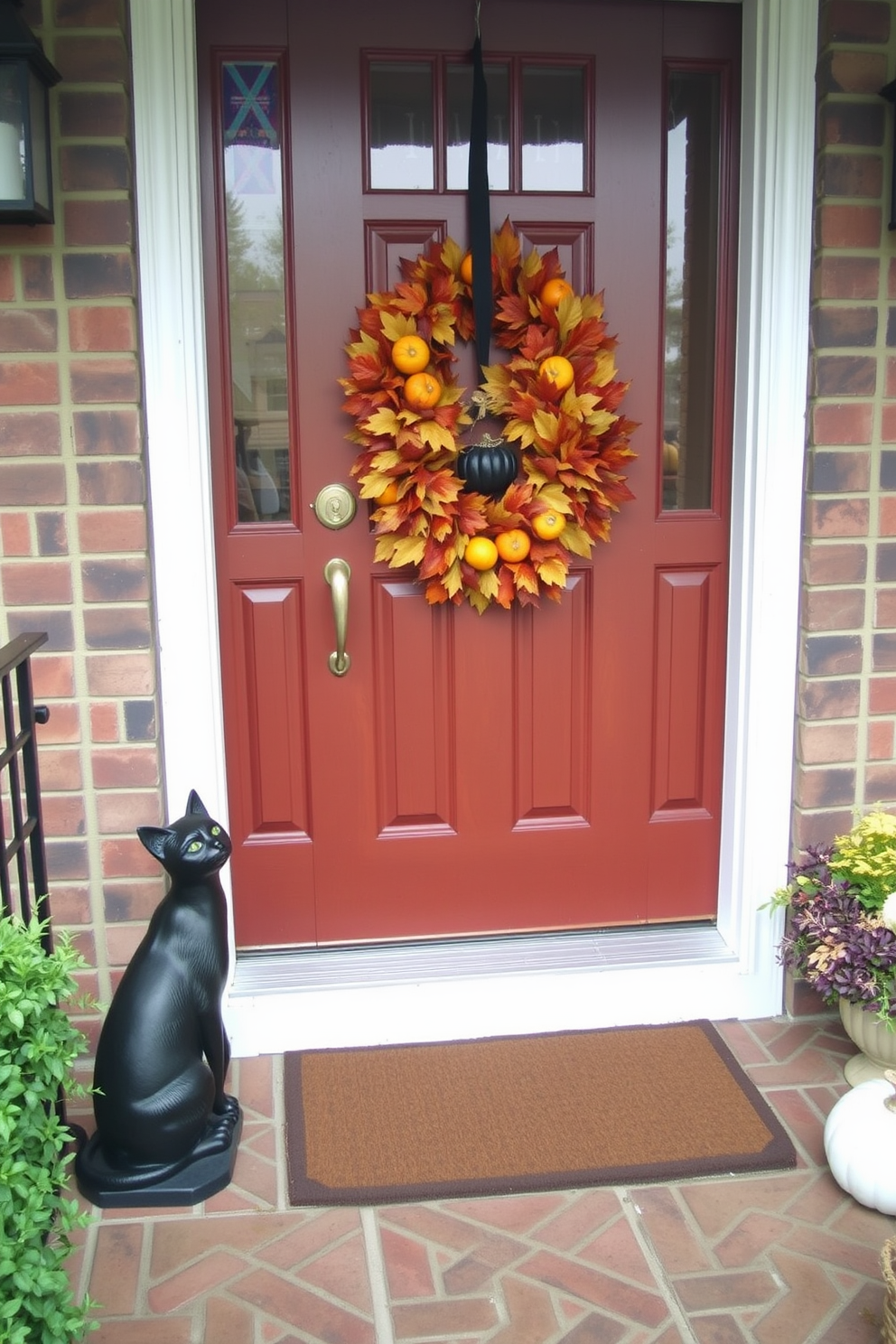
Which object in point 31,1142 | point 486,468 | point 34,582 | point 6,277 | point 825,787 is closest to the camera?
point 31,1142

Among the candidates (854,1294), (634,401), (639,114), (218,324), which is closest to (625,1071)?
(854,1294)

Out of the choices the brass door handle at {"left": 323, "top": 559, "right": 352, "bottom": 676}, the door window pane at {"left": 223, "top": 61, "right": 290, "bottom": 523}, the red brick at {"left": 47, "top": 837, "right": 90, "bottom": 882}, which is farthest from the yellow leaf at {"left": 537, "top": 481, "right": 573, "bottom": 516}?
the red brick at {"left": 47, "top": 837, "right": 90, "bottom": 882}

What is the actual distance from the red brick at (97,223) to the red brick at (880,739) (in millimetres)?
1921

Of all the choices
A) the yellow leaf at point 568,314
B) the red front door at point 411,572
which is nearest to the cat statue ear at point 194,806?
the red front door at point 411,572

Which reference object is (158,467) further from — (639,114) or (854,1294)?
(854,1294)

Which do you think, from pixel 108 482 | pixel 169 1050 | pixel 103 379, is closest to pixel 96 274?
pixel 103 379

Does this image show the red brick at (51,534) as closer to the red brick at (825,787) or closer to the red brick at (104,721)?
the red brick at (104,721)

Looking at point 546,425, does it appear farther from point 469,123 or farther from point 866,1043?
point 866,1043

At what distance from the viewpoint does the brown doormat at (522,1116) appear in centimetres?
230

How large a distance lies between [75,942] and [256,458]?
113 cm

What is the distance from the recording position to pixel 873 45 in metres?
2.48

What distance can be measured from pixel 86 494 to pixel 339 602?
1.94 ft

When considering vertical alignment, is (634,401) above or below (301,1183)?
above

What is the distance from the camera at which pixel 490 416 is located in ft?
8.87
